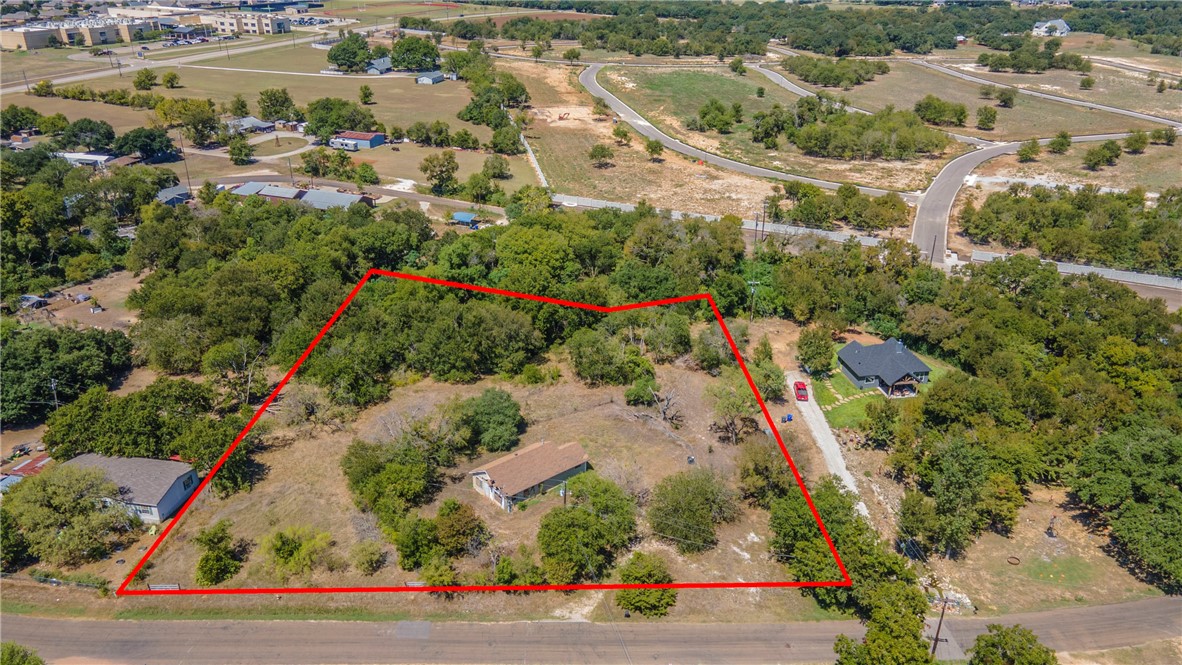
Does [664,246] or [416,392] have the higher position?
[664,246]

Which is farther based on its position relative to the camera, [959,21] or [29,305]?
[959,21]

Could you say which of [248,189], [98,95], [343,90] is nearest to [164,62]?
[98,95]

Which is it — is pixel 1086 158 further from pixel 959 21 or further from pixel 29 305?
pixel 959 21

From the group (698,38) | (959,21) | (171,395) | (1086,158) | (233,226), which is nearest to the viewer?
(171,395)

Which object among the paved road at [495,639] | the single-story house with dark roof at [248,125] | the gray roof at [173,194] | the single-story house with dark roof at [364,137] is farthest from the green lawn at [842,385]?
the single-story house with dark roof at [248,125]

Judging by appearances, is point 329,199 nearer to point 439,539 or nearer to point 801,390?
point 439,539

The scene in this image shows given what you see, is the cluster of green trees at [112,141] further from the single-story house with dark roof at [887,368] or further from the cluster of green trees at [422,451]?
the single-story house with dark roof at [887,368]

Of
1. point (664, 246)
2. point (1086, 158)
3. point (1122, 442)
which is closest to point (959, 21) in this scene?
point (1086, 158)
